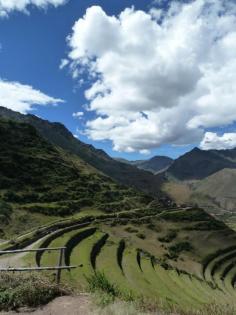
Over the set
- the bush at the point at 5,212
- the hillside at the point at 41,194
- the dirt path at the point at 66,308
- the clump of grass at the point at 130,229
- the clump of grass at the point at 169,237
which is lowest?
the clump of grass at the point at 169,237

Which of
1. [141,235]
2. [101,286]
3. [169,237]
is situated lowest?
[169,237]

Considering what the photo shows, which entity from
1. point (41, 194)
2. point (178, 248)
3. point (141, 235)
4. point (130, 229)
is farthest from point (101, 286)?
point (41, 194)

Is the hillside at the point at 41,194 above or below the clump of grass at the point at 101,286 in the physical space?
above

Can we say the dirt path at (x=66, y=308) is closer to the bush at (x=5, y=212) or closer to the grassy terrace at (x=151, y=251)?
the grassy terrace at (x=151, y=251)

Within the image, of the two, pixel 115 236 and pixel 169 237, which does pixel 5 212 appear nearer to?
pixel 115 236

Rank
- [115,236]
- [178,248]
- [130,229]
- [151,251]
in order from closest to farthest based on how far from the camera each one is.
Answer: [151,251] < [115,236] < [178,248] < [130,229]

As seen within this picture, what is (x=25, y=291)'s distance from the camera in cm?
1562

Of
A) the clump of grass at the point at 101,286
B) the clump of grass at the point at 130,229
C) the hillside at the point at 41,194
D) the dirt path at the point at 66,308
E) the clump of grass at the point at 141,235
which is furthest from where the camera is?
the hillside at the point at 41,194

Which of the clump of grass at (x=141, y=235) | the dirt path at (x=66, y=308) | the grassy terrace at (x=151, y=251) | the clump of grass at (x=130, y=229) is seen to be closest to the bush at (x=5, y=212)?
the grassy terrace at (x=151, y=251)

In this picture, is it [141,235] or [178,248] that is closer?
[141,235]

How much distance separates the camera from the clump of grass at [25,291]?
1530 centimetres

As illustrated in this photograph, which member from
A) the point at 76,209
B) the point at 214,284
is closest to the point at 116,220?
the point at 76,209

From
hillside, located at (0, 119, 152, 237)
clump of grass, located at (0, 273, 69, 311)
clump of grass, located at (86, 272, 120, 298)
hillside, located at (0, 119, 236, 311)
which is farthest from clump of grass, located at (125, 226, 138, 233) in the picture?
clump of grass, located at (0, 273, 69, 311)

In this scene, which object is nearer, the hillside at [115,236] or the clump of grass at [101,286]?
the clump of grass at [101,286]
